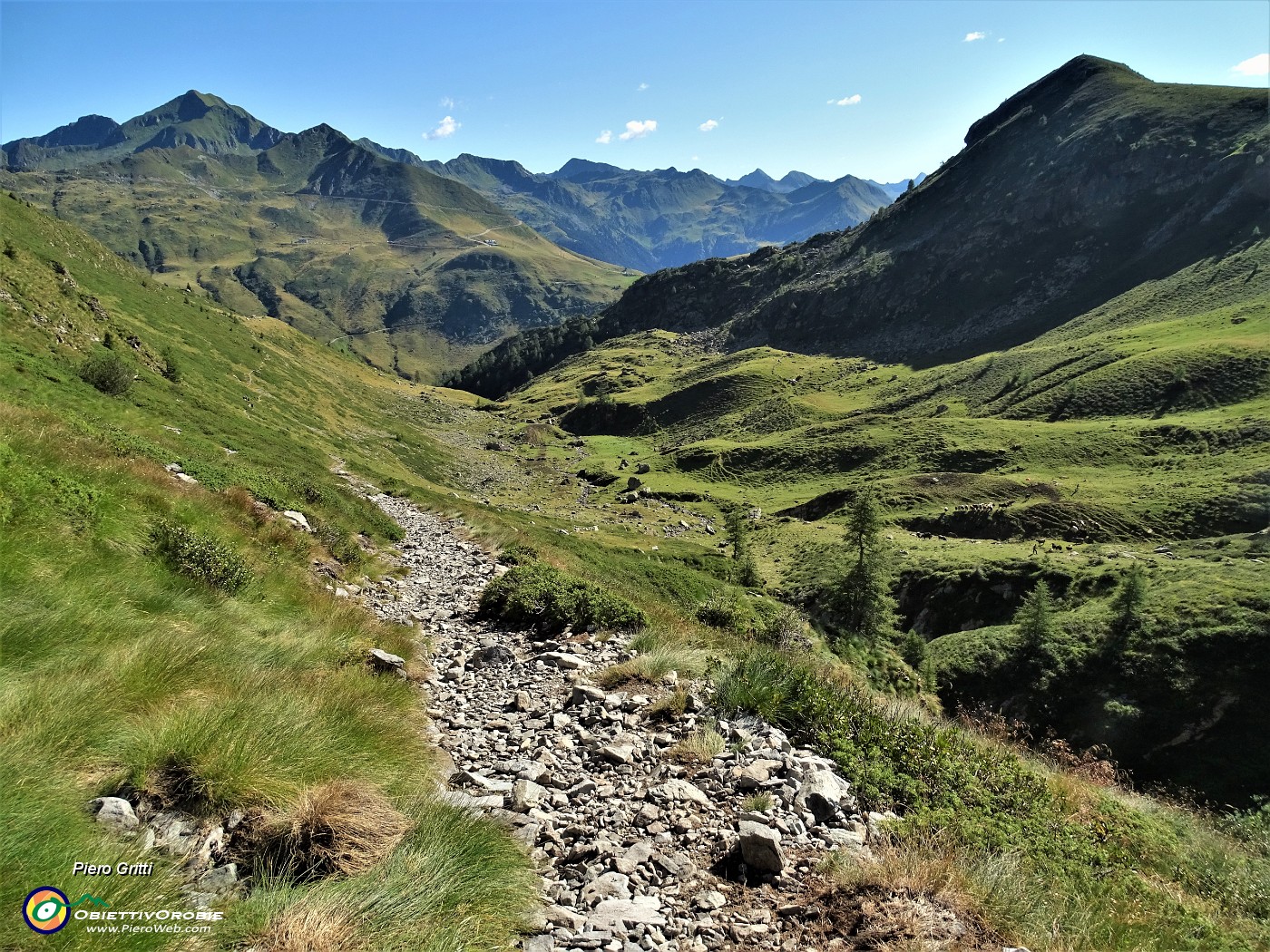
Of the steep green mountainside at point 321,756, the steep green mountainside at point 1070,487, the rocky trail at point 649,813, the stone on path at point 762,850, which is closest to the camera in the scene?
the steep green mountainside at point 321,756

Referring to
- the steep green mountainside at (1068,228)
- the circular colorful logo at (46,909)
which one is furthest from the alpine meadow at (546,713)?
the steep green mountainside at (1068,228)

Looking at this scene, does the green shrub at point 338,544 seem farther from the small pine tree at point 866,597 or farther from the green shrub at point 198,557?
the small pine tree at point 866,597

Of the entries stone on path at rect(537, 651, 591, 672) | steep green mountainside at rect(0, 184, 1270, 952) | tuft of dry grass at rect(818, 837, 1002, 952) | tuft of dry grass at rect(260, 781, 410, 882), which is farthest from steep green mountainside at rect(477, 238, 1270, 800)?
tuft of dry grass at rect(260, 781, 410, 882)

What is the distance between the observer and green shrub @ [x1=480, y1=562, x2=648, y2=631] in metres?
13.4

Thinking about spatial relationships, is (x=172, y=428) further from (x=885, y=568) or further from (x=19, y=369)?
(x=885, y=568)

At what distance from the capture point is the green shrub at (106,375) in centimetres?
2703

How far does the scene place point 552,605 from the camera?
1393 centimetres

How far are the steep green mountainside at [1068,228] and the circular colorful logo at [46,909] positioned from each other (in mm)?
168216

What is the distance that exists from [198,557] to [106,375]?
25033mm

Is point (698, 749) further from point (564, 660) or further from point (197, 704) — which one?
point (197, 704)

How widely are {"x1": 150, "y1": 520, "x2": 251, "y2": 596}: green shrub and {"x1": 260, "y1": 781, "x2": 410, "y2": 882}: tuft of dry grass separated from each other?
702 cm

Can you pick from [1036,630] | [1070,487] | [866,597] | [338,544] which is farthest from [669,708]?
[1070,487]

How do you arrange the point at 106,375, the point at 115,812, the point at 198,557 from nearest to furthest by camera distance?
the point at 115,812, the point at 198,557, the point at 106,375

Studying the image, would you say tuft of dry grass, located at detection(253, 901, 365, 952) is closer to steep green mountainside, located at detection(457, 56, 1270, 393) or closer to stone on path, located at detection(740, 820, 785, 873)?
stone on path, located at detection(740, 820, 785, 873)
